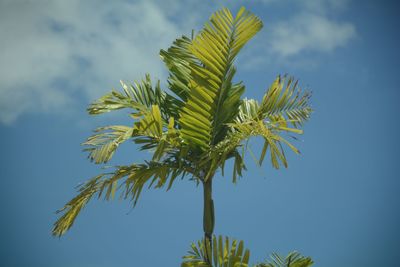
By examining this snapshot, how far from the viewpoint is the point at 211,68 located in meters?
6.13

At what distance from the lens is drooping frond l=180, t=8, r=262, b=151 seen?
6.07 metres

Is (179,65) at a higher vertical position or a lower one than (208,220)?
higher

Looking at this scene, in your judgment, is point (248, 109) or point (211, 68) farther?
point (248, 109)

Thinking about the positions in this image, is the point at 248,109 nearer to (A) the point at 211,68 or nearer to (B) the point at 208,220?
(A) the point at 211,68

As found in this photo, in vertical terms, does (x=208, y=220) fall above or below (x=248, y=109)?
below

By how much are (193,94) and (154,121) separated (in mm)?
687

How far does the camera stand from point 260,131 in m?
5.39

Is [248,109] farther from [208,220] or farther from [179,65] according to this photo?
[208,220]

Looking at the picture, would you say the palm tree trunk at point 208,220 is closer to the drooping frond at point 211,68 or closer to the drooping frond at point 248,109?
the drooping frond at point 211,68

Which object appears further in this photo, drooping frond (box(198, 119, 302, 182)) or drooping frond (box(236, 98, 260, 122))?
drooping frond (box(236, 98, 260, 122))

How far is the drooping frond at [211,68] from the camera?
19.9ft

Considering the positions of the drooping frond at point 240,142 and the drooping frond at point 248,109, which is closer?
the drooping frond at point 240,142

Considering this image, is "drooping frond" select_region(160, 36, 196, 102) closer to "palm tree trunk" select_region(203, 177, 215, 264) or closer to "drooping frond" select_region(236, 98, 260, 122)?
"drooping frond" select_region(236, 98, 260, 122)

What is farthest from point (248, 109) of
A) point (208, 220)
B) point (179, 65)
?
point (208, 220)
